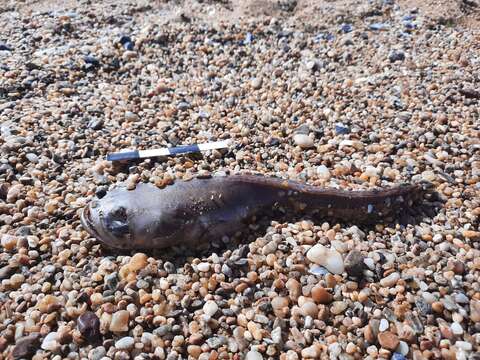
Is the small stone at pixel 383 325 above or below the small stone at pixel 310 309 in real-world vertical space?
below

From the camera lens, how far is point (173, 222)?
3.40 m

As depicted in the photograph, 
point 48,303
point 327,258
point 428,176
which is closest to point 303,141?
point 428,176

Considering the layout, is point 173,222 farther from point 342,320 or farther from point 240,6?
point 240,6

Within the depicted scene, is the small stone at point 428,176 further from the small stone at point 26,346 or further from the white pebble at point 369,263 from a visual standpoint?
the small stone at point 26,346

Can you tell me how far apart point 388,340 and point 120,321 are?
5.54 feet

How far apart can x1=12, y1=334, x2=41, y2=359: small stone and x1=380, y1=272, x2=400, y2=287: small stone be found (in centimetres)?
230

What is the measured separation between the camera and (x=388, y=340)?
2.84 m

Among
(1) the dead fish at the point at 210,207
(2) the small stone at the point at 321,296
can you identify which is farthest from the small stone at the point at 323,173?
(2) the small stone at the point at 321,296

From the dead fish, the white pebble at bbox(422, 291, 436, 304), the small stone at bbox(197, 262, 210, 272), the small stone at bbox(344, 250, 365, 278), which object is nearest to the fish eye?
the dead fish

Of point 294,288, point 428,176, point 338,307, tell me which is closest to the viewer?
point 338,307

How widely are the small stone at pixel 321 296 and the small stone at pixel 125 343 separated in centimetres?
121

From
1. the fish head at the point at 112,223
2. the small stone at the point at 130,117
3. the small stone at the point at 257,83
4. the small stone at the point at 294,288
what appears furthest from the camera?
the small stone at the point at 257,83

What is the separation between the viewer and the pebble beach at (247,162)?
295 cm

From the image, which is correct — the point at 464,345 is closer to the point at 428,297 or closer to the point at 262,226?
the point at 428,297
